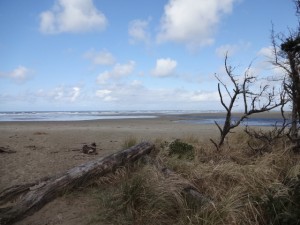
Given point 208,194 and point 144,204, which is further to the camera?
point 208,194

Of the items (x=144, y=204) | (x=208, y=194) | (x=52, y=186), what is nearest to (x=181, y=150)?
(x=208, y=194)

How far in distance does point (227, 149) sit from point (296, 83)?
2.33 meters

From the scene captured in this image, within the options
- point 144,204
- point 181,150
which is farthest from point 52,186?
point 181,150

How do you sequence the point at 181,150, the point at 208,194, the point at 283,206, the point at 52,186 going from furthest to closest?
the point at 181,150, the point at 52,186, the point at 208,194, the point at 283,206

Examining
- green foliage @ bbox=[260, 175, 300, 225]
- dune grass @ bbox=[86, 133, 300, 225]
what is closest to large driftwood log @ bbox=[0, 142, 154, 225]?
dune grass @ bbox=[86, 133, 300, 225]

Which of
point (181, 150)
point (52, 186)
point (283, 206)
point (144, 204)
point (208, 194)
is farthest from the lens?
point (181, 150)

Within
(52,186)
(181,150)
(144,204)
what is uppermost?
(181,150)

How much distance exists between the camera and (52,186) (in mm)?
5402

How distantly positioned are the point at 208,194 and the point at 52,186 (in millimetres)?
2651

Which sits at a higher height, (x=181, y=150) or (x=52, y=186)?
(x=181, y=150)

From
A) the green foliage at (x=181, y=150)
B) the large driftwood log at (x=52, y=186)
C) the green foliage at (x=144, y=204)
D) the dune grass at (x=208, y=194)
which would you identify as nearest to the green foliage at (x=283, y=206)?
the dune grass at (x=208, y=194)

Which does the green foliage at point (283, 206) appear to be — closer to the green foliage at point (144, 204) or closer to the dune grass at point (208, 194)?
the dune grass at point (208, 194)

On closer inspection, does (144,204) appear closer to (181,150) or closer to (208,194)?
(208,194)

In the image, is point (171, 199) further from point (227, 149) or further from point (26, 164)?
point (26, 164)
